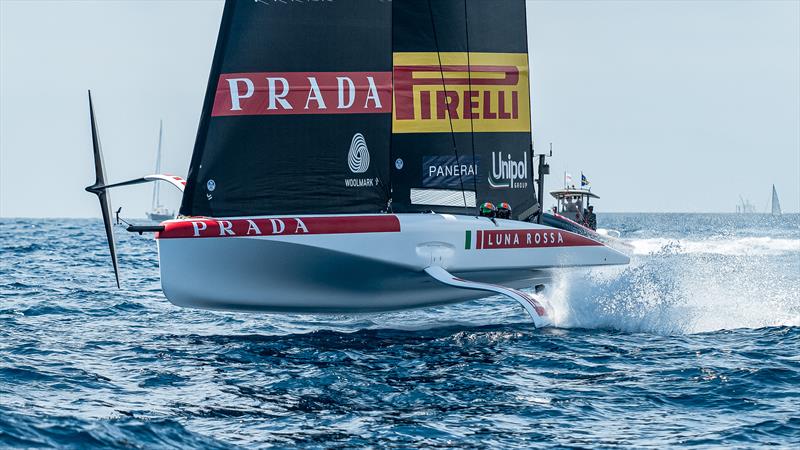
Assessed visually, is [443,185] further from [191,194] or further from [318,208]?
[191,194]

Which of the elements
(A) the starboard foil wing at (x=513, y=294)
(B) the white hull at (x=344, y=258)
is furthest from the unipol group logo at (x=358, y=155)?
(A) the starboard foil wing at (x=513, y=294)

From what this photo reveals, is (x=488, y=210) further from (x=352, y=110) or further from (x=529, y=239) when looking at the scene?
(x=352, y=110)

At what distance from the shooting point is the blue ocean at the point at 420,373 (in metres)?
8.00

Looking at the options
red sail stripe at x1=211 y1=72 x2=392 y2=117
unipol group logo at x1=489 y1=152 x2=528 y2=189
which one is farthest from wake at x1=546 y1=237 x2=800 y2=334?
red sail stripe at x1=211 y1=72 x2=392 y2=117

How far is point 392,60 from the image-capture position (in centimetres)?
1412

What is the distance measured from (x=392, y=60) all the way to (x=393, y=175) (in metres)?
1.70

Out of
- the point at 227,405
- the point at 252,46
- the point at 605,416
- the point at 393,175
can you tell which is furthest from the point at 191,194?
the point at 605,416

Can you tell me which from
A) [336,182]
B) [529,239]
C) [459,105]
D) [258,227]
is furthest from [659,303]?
[258,227]

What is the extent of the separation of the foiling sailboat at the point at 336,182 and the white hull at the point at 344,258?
21 millimetres

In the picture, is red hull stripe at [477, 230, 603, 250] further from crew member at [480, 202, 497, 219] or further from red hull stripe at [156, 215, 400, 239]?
red hull stripe at [156, 215, 400, 239]

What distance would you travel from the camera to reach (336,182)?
1355 cm

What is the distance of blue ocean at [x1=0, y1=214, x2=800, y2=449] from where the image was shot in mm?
8000

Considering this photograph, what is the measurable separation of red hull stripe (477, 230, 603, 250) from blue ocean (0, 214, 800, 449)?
0.58m

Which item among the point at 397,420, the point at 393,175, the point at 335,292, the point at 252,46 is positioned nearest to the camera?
the point at 397,420
